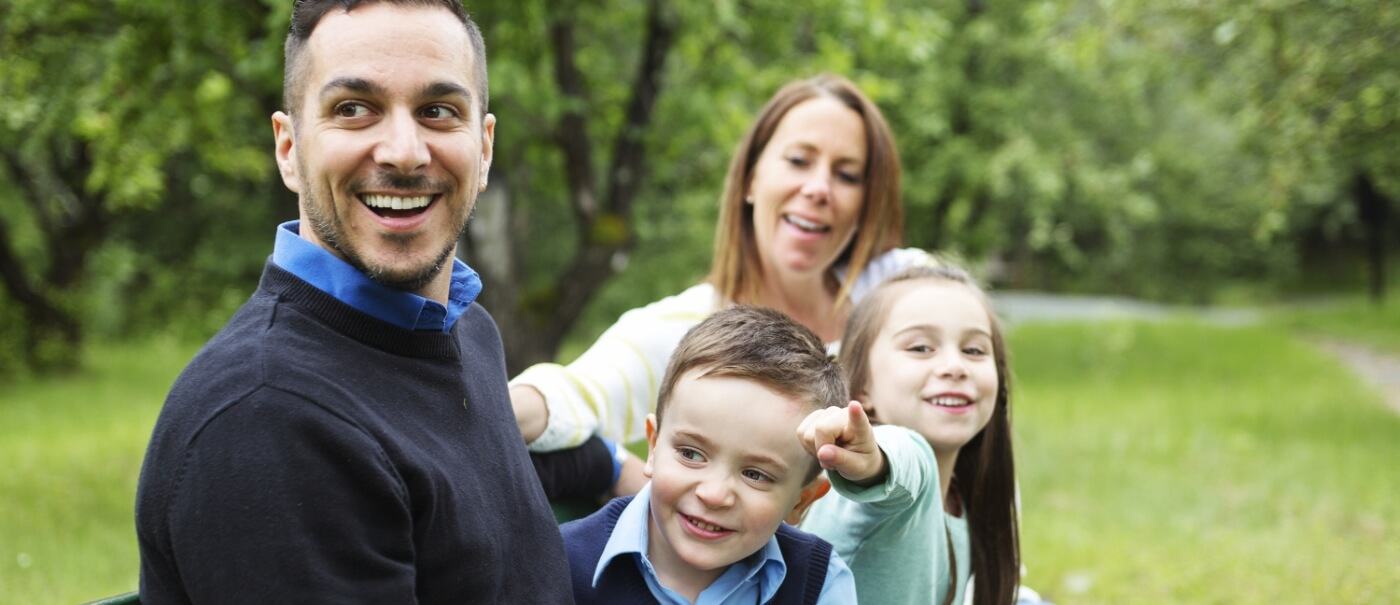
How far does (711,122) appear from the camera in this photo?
7.52m

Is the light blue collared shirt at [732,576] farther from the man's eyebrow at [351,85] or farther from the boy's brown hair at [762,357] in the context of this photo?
the man's eyebrow at [351,85]

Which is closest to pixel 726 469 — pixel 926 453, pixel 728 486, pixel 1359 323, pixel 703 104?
pixel 728 486

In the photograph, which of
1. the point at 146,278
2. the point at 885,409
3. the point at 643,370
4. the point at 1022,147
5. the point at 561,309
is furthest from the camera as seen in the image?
the point at 146,278

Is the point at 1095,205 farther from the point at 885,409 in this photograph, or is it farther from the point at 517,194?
the point at 885,409

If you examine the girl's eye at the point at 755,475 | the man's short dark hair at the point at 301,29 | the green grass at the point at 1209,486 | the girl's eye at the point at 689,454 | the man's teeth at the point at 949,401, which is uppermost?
the man's short dark hair at the point at 301,29

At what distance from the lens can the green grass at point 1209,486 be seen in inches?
241

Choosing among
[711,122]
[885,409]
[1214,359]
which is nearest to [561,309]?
[711,122]

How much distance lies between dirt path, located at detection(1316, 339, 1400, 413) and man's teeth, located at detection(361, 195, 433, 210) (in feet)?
43.0

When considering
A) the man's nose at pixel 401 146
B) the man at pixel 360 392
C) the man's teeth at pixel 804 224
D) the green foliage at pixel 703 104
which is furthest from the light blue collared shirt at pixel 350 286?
the green foliage at pixel 703 104

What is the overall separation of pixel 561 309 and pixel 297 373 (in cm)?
635

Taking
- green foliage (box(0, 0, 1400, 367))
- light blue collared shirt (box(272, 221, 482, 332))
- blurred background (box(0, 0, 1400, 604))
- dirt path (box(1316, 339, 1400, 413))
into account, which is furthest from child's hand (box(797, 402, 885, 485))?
dirt path (box(1316, 339, 1400, 413))

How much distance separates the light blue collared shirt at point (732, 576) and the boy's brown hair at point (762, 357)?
19cm

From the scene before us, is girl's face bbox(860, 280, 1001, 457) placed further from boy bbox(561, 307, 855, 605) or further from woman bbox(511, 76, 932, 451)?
woman bbox(511, 76, 932, 451)

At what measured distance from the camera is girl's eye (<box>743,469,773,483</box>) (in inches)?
72.9
